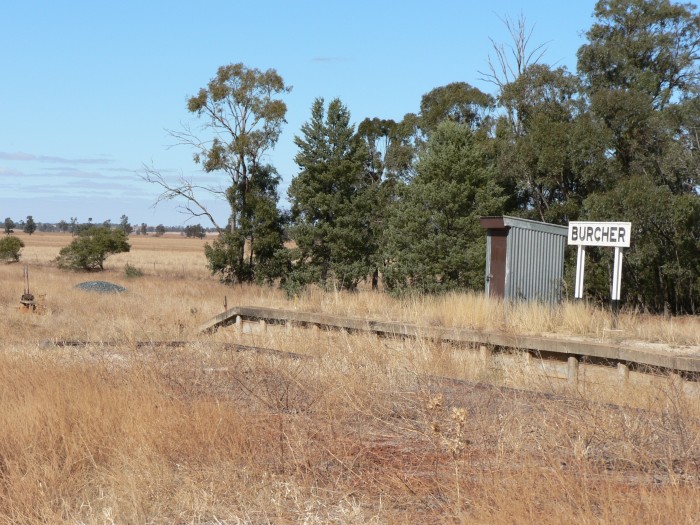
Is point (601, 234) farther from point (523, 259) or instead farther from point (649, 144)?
point (649, 144)

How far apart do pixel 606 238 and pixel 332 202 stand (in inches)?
775

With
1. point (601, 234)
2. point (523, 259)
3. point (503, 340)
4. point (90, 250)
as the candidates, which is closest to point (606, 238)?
point (601, 234)

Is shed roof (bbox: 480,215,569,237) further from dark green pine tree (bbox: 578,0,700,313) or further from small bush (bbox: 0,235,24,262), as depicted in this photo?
small bush (bbox: 0,235,24,262)

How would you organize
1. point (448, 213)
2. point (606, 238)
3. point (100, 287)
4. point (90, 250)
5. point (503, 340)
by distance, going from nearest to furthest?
1. point (503, 340)
2. point (606, 238)
3. point (448, 213)
4. point (100, 287)
5. point (90, 250)

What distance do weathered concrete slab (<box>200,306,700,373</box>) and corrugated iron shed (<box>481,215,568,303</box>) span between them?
3664mm

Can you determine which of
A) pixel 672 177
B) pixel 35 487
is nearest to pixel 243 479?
pixel 35 487

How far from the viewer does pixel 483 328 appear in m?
11.8

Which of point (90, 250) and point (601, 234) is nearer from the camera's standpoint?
point (601, 234)

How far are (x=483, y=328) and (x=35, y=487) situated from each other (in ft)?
25.4

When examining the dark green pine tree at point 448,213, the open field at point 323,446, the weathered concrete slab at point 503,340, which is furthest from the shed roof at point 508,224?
the dark green pine tree at point 448,213

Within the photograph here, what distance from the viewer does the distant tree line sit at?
26.5 m

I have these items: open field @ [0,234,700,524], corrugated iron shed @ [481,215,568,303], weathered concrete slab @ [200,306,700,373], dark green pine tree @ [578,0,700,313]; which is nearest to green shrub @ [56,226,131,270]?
dark green pine tree @ [578,0,700,313]

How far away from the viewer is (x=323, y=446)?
563cm

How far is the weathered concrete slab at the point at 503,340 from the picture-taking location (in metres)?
9.13
